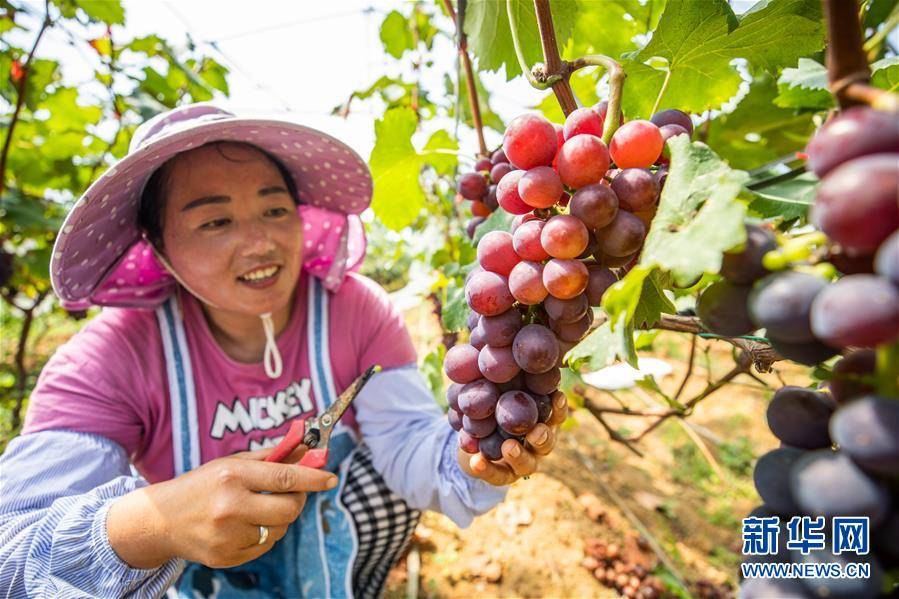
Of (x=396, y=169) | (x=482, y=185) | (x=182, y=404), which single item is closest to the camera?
(x=482, y=185)

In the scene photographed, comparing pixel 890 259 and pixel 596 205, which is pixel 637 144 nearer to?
pixel 596 205

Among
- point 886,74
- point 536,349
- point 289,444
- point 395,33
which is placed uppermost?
point 395,33

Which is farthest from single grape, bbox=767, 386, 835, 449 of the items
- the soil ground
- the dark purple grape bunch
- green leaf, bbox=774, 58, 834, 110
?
the soil ground

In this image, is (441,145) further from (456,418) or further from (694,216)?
(694,216)

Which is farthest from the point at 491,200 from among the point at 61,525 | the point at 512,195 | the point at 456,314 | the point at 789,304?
the point at 61,525

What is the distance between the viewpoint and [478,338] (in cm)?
69

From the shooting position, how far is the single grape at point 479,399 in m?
0.70

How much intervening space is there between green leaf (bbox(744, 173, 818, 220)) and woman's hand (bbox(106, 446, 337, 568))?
987 millimetres

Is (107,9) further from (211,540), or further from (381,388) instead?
(211,540)

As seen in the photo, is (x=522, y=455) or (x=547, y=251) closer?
(x=547, y=251)

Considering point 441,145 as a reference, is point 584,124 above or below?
below

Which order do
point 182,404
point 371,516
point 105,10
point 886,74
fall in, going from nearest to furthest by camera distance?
point 886,74, point 182,404, point 371,516, point 105,10

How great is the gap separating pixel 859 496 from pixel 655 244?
237mm

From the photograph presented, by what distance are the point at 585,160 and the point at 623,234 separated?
9 centimetres
